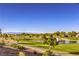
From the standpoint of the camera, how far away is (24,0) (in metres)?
A: 2.38

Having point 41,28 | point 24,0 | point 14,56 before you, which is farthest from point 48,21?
point 14,56

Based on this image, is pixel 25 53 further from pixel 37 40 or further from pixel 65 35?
pixel 65 35

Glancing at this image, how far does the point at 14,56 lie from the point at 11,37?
18 cm

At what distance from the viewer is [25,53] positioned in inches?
94.9

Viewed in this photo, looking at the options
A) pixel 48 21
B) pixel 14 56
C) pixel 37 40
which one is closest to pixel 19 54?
pixel 14 56

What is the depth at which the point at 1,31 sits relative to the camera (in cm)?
241

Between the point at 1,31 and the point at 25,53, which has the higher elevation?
the point at 1,31

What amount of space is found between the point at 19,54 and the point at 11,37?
17 centimetres

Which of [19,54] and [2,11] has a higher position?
[2,11]

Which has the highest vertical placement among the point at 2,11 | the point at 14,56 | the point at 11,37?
the point at 2,11

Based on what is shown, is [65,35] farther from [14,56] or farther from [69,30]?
[14,56]

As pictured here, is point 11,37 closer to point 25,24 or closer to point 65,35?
point 25,24

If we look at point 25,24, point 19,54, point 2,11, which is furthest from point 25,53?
point 2,11

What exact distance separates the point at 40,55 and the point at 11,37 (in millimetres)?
311
